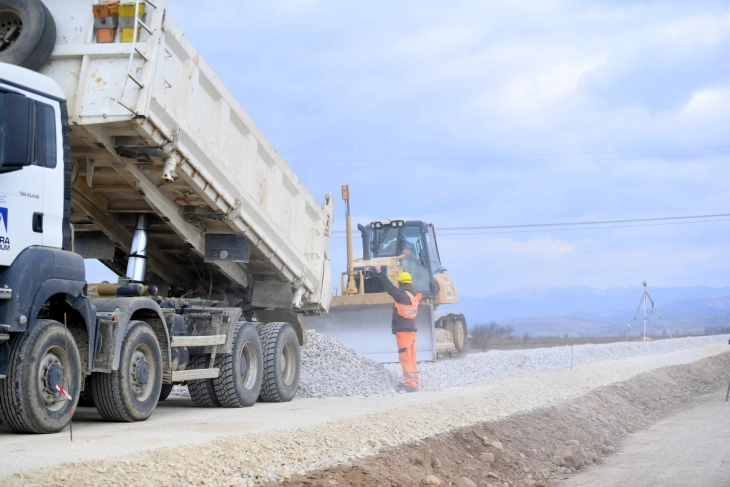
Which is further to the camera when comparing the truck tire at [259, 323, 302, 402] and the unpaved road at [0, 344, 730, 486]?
the truck tire at [259, 323, 302, 402]

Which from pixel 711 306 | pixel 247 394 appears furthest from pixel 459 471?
pixel 711 306

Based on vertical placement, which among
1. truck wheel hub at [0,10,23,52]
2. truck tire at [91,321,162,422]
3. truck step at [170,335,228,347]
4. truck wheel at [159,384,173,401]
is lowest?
truck wheel at [159,384,173,401]

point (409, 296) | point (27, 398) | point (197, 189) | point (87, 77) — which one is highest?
point (87, 77)

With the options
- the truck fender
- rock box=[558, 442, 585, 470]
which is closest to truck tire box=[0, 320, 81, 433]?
the truck fender

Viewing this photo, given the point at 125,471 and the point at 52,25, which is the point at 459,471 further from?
the point at 52,25

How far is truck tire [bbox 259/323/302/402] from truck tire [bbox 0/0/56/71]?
4641mm

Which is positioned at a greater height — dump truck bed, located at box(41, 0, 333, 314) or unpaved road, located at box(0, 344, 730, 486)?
dump truck bed, located at box(41, 0, 333, 314)

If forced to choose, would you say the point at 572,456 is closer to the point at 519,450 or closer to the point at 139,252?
the point at 519,450

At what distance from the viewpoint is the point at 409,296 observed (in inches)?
544

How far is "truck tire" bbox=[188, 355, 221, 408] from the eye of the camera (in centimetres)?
1044

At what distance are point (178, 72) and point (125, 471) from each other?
4330 millimetres

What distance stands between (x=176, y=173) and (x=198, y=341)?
6.34 ft

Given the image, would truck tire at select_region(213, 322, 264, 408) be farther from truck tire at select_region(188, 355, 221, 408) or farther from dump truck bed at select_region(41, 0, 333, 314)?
dump truck bed at select_region(41, 0, 333, 314)

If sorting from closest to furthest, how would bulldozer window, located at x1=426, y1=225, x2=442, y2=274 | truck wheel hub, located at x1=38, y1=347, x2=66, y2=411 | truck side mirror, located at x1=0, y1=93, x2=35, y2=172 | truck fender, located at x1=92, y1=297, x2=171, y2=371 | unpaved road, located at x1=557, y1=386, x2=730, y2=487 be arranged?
truck side mirror, located at x1=0, y1=93, x2=35, y2=172 → truck wheel hub, located at x1=38, y1=347, x2=66, y2=411 → truck fender, located at x1=92, y1=297, x2=171, y2=371 → unpaved road, located at x1=557, y1=386, x2=730, y2=487 → bulldozer window, located at x1=426, y1=225, x2=442, y2=274
